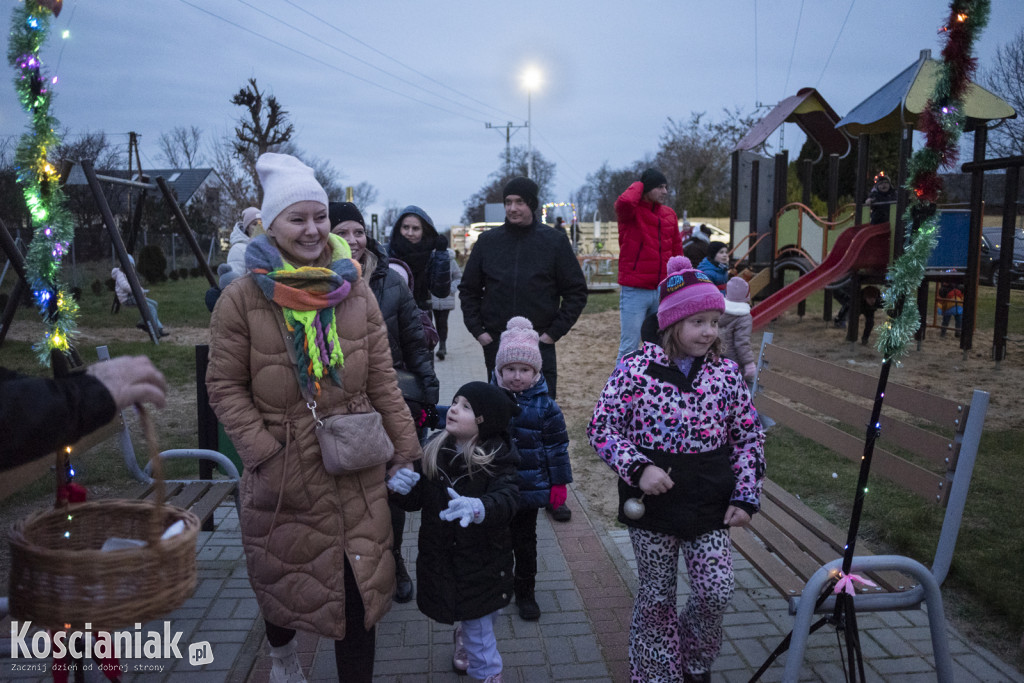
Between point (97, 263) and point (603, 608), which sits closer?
point (603, 608)

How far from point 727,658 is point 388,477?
5.83ft

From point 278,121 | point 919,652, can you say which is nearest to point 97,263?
point 278,121

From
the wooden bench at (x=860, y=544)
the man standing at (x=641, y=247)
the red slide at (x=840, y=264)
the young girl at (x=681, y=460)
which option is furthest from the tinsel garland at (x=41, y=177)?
the red slide at (x=840, y=264)

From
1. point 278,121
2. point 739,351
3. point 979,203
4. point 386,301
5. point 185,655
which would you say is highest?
point 278,121

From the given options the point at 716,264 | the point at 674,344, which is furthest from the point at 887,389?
the point at 716,264

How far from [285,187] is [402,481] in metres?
1.12

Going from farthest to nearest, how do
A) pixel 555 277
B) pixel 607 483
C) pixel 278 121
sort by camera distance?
1. pixel 278 121
2. pixel 607 483
3. pixel 555 277

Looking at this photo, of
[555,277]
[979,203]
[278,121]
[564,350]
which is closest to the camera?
[555,277]

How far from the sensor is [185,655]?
3379 millimetres

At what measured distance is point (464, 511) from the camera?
266cm

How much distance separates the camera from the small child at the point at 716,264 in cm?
746

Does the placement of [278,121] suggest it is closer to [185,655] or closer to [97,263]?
[97,263]

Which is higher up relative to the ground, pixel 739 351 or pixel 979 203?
pixel 979 203

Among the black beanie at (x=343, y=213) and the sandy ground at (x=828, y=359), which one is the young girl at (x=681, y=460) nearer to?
the black beanie at (x=343, y=213)
